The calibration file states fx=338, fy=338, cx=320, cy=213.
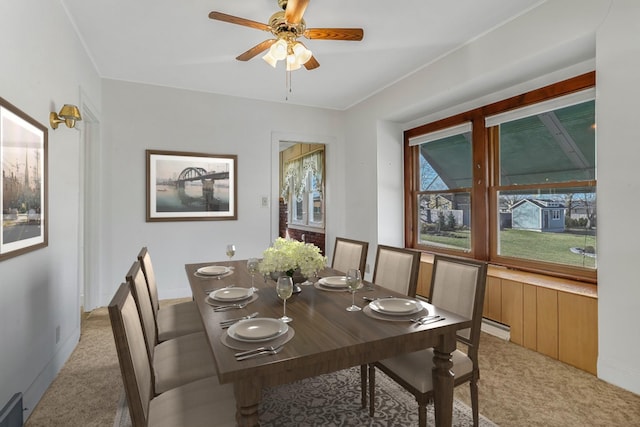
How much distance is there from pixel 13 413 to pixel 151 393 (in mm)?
883

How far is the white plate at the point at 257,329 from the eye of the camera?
1.27 metres

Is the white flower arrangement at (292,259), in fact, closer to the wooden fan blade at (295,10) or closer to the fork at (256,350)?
the fork at (256,350)

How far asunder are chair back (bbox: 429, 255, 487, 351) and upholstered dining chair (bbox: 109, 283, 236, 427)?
1.20m

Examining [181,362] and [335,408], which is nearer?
[181,362]

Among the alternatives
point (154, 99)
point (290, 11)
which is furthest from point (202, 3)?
point (154, 99)

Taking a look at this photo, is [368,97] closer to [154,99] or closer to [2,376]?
[154,99]

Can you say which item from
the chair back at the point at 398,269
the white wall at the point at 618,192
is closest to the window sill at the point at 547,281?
the white wall at the point at 618,192

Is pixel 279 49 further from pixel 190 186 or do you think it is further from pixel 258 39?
pixel 190 186

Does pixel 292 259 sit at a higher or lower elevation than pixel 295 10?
lower

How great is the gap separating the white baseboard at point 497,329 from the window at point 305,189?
10.3 feet

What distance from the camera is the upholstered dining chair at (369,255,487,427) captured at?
5.08 ft

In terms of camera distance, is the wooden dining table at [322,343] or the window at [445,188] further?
the window at [445,188]

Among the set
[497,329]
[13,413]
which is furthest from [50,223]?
[497,329]

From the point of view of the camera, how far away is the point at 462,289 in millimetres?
1814
